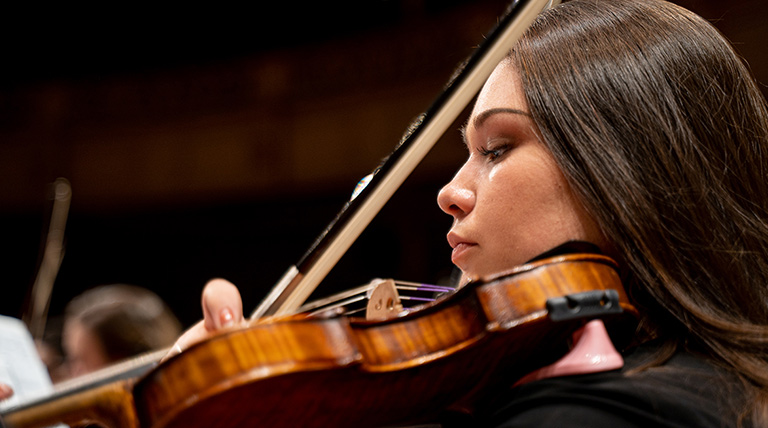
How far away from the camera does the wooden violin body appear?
2.11 feet

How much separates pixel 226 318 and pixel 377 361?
22 centimetres

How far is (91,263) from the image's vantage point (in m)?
5.20

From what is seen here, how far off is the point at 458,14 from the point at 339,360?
4183 millimetres

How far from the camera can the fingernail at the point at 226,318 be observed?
836mm

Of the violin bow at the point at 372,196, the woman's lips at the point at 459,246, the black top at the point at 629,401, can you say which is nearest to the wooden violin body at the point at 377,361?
the black top at the point at 629,401

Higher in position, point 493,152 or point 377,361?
point 493,152

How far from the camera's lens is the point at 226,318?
0.84 metres

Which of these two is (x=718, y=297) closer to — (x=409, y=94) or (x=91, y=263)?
(x=409, y=94)

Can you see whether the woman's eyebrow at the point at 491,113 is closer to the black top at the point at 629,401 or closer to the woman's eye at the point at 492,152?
the woman's eye at the point at 492,152

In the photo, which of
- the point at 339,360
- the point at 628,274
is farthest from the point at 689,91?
the point at 339,360

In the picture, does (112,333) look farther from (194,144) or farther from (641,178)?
(194,144)

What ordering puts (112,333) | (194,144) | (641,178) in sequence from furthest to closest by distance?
(194,144), (112,333), (641,178)

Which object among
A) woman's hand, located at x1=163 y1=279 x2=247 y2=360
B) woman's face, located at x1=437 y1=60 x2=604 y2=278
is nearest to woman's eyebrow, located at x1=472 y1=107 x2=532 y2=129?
woman's face, located at x1=437 y1=60 x2=604 y2=278

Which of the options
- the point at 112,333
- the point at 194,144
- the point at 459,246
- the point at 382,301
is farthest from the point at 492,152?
the point at 194,144
